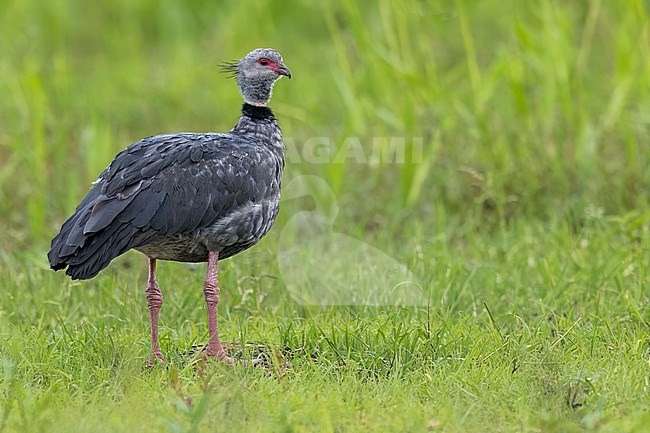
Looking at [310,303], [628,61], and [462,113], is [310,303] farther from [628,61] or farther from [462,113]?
[628,61]

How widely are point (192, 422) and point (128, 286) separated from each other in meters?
2.21

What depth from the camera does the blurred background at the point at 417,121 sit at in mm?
6590

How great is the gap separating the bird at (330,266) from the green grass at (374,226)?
0.04 m

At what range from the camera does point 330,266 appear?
18.5 ft

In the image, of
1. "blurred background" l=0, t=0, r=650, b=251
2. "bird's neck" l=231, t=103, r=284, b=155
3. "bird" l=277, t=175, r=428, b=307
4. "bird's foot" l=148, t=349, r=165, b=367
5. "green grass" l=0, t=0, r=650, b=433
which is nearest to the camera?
"green grass" l=0, t=0, r=650, b=433

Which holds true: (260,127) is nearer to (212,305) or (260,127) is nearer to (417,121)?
(212,305)

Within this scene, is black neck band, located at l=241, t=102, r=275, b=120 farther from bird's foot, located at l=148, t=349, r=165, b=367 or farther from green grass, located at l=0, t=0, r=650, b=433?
bird's foot, located at l=148, t=349, r=165, b=367

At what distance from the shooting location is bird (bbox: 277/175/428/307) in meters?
5.15

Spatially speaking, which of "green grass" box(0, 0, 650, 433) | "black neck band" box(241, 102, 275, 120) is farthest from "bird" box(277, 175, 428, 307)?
"black neck band" box(241, 102, 275, 120)

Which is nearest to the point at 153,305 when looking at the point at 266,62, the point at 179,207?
the point at 179,207

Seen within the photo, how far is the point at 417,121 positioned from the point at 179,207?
10.4 feet

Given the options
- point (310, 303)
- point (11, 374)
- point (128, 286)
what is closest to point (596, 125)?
point (310, 303)

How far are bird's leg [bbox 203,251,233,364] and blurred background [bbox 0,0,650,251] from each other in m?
1.86

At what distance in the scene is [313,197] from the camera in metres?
6.55
